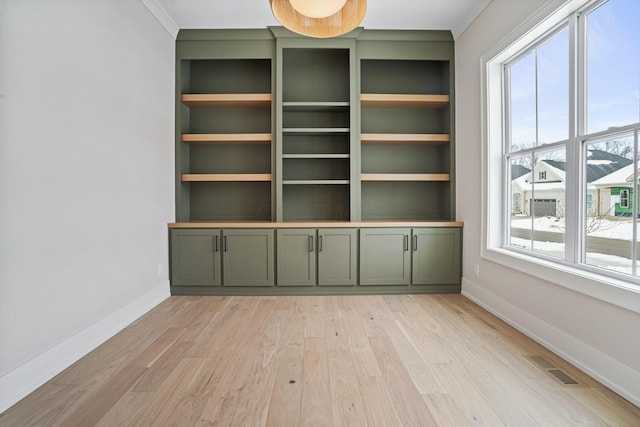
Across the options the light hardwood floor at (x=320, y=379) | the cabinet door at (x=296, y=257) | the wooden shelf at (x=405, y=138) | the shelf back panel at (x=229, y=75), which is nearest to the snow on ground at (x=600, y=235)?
the light hardwood floor at (x=320, y=379)

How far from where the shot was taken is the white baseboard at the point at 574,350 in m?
1.68

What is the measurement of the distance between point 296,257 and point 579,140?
2605 mm

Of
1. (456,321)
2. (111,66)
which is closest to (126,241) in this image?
(111,66)

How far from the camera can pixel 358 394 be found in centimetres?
170

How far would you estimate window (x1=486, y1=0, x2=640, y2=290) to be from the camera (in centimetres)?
181

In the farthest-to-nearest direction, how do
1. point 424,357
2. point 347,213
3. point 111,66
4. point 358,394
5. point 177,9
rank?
1. point 347,213
2. point 177,9
3. point 111,66
4. point 424,357
5. point 358,394

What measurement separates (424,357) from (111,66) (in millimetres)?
3138

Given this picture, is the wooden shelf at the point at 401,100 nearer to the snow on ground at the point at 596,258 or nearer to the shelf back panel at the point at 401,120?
the shelf back panel at the point at 401,120

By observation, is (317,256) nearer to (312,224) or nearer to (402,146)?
(312,224)

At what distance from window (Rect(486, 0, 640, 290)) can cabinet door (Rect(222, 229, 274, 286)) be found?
7.85ft

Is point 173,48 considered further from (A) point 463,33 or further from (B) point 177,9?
(A) point 463,33

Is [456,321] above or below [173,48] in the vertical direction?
below

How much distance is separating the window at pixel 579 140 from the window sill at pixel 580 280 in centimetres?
7

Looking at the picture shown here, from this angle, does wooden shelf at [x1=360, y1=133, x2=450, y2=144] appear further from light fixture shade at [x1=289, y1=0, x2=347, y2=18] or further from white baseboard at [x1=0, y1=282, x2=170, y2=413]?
white baseboard at [x1=0, y1=282, x2=170, y2=413]
